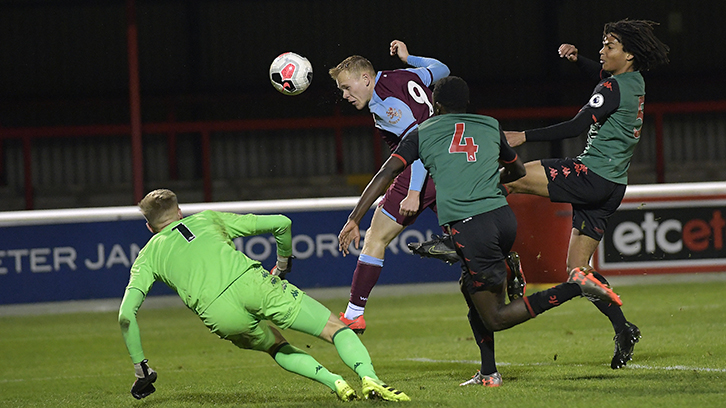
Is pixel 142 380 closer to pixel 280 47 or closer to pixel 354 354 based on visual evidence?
pixel 354 354

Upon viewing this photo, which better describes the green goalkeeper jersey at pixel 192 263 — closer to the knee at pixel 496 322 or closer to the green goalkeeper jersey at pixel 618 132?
the knee at pixel 496 322

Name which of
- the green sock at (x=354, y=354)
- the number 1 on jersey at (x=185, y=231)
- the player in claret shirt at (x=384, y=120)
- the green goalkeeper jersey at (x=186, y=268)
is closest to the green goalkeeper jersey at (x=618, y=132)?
the player in claret shirt at (x=384, y=120)

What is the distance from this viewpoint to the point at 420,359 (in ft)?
24.1

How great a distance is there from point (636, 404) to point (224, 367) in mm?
3802

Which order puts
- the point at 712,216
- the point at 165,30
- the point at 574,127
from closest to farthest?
1. the point at 574,127
2. the point at 712,216
3. the point at 165,30

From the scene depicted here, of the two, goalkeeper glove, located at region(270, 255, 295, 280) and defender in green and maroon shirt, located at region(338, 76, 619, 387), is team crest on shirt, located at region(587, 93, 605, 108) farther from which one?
goalkeeper glove, located at region(270, 255, 295, 280)

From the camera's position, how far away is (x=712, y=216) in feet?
35.3

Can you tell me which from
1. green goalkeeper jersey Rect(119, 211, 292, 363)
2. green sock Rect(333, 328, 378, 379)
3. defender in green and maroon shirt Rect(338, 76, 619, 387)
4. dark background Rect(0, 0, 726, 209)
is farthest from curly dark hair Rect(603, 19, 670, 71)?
dark background Rect(0, 0, 726, 209)

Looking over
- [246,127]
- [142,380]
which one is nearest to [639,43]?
[142,380]

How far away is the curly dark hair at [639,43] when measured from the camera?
570cm

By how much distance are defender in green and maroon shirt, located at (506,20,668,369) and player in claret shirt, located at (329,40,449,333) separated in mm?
838

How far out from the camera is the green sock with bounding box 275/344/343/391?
4.94 meters

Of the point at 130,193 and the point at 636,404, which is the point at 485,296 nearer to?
the point at 636,404

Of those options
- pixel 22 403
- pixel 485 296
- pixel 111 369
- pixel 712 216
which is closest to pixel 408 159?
pixel 485 296
